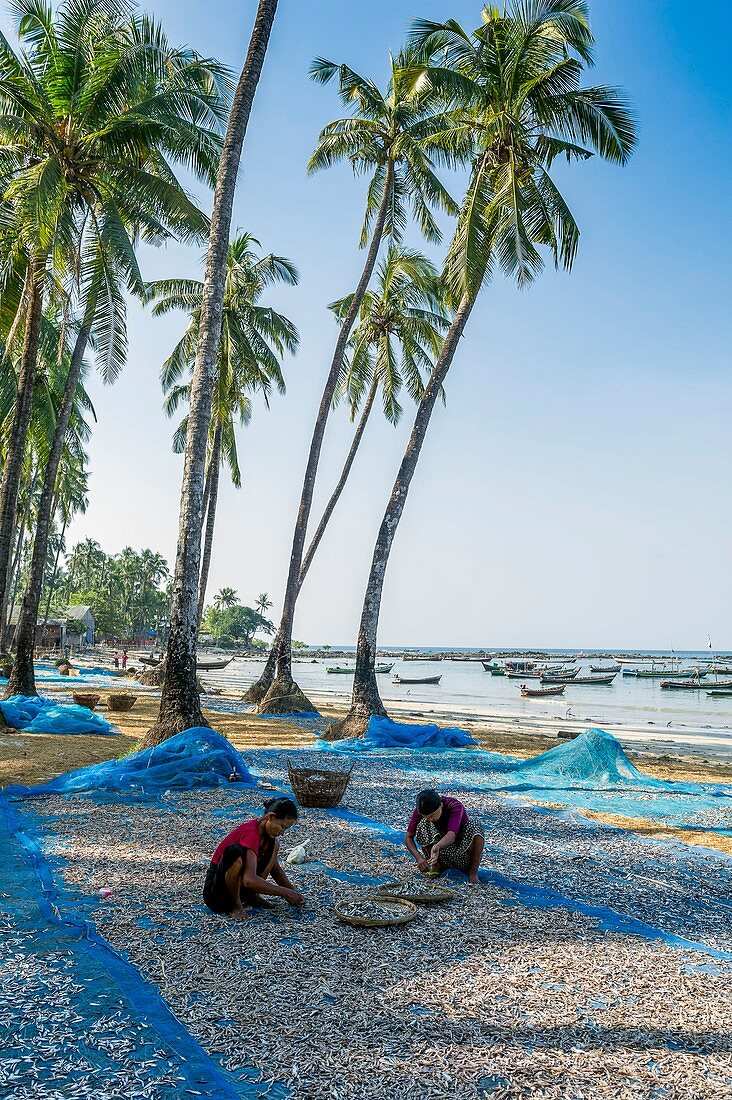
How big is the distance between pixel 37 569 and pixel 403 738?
9.45 metres

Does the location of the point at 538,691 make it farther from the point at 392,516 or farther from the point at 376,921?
the point at 376,921

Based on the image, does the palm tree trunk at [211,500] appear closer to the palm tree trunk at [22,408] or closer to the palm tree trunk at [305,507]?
the palm tree trunk at [305,507]

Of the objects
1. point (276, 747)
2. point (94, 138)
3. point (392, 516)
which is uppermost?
point (94, 138)

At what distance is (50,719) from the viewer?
14180 millimetres

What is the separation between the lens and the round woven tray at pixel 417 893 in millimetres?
5352

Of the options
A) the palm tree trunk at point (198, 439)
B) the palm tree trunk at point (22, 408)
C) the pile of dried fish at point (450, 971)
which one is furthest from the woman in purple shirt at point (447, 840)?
the palm tree trunk at point (22, 408)

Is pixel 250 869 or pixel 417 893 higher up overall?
pixel 250 869

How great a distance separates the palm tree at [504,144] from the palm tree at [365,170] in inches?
78.1

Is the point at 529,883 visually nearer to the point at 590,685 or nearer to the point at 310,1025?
the point at 310,1025

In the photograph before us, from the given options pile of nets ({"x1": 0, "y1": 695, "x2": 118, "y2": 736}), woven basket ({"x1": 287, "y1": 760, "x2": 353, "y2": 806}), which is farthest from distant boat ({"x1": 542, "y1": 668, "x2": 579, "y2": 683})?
woven basket ({"x1": 287, "y1": 760, "x2": 353, "y2": 806})

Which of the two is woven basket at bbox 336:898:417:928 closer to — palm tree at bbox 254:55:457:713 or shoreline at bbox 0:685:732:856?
shoreline at bbox 0:685:732:856

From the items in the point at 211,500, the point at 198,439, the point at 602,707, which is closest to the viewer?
the point at 198,439

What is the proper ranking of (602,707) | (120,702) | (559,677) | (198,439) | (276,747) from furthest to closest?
(559,677)
(602,707)
(120,702)
(276,747)
(198,439)

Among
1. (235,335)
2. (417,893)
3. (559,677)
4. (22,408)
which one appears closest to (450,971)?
(417,893)
